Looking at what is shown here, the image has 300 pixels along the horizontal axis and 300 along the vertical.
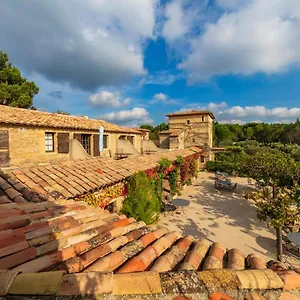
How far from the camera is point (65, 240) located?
2832 mm

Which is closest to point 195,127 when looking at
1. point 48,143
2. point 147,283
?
point 48,143

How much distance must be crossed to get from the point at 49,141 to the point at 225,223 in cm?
1450

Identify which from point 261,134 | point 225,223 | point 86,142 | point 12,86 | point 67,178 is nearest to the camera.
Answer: point 67,178

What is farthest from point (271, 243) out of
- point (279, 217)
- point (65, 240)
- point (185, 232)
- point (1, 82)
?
point (1, 82)

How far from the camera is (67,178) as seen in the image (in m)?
6.76

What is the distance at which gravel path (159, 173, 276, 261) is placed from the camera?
33.1 ft

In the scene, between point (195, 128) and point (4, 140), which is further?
point (195, 128)

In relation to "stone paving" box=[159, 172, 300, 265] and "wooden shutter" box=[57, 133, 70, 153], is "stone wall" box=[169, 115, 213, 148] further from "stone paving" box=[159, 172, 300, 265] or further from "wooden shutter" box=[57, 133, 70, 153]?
"wooden shutter" box=[57, 133, 70, 153]

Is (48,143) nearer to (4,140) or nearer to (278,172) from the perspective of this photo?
(4,140)

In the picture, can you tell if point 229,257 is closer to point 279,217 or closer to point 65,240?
point 65,240

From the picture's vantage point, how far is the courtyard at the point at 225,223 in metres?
10.1

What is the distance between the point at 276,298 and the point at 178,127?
36.5 metres

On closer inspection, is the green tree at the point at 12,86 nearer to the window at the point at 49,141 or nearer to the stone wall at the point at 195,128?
the window at the point at 49,141

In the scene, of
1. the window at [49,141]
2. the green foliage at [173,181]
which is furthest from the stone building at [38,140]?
the green foliage at [173,181]
